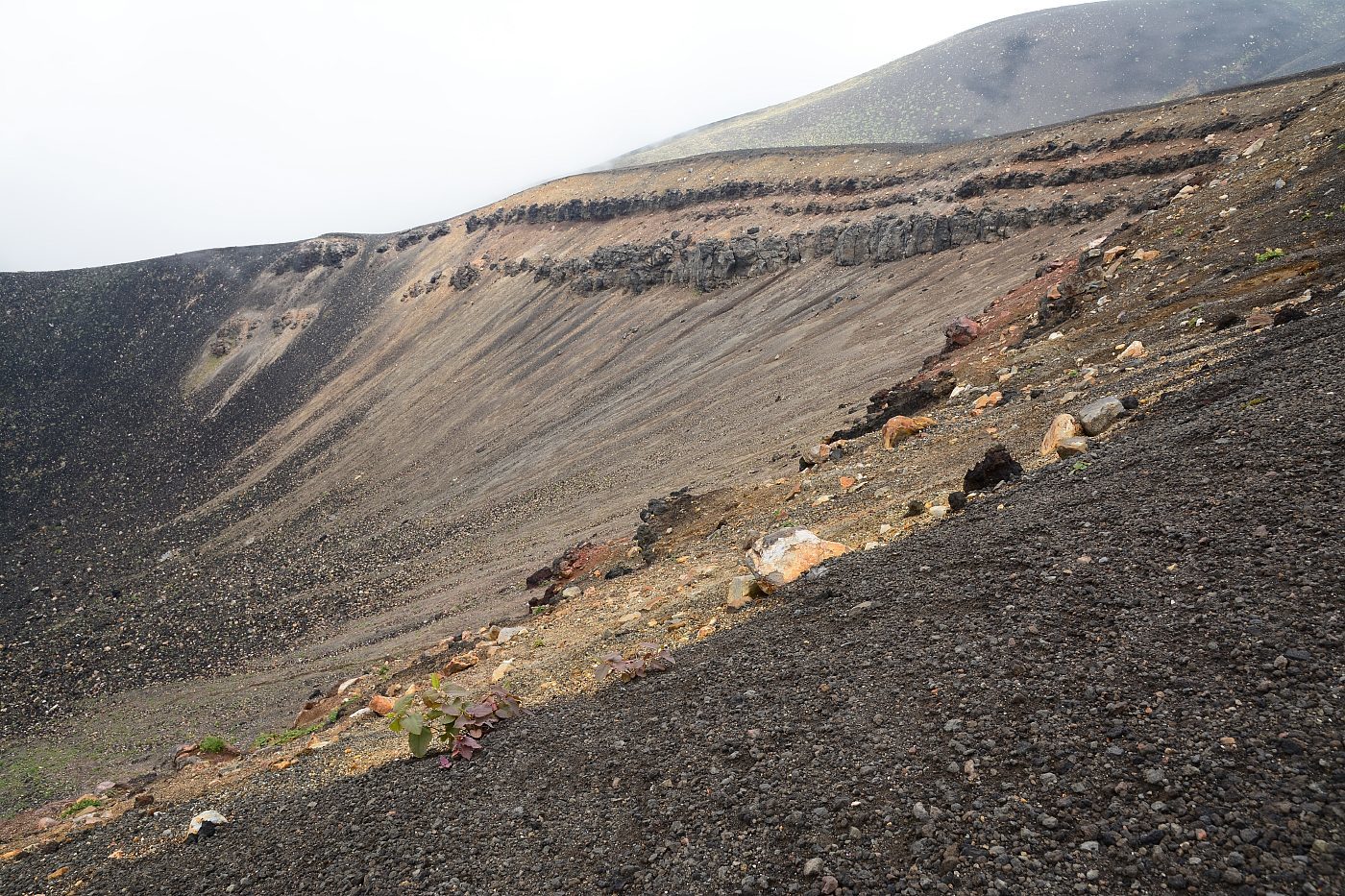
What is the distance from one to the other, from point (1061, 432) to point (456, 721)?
781 centimetres

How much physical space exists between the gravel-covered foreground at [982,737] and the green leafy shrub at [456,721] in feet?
0.73

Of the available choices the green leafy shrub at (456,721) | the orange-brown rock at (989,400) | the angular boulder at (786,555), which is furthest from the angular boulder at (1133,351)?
the green leafy shrub at (456,721)

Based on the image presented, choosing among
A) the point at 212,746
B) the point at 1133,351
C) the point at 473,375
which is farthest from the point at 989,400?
the point at 473,375

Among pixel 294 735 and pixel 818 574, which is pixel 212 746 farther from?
pixel 818 574

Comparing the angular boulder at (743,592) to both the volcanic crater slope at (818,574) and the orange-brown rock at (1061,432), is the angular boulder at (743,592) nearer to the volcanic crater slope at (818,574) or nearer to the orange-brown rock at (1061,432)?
the volcanic crater slope at (818,574)

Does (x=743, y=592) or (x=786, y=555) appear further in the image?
(x=786, y=555)

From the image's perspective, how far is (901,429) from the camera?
13289 millimetres

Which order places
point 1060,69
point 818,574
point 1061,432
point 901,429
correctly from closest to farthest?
point 818,574 < point 1061,432 < point 901,429 < point 1060,69

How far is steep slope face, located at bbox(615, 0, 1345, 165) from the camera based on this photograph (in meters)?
99.9

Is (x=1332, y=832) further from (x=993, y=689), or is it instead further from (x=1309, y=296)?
(x=1309, y=296)

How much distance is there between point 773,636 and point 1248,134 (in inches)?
1118

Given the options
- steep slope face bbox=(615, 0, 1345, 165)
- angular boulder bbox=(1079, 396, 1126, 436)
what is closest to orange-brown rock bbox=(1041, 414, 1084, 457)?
angular boulder bbox=(1079, 396, 1126, 436)

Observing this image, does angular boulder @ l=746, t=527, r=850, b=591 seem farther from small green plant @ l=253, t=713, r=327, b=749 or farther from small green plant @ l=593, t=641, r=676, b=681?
small green plant @ l=253, t=713, r=327, b=749

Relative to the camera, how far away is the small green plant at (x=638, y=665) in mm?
7191
